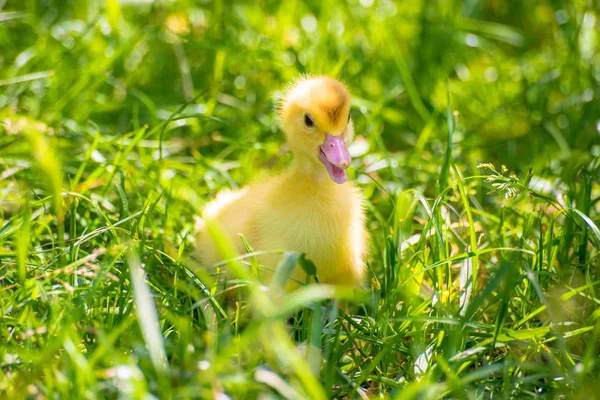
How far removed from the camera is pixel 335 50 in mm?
3826

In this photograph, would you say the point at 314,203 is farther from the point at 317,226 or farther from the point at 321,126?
the point at 321,126

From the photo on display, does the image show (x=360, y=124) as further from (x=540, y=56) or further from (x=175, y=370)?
(x=175, y=370)

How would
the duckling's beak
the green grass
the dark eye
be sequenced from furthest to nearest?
1. the dark eye
2. the duckling's beak
3. the green grass

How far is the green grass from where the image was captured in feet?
6.34

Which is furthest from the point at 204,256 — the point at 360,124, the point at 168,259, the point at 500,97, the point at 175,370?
the point at 500,97

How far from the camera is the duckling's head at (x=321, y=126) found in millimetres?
2512

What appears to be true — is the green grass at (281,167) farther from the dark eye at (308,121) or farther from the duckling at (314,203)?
the dark eye at (308,121)

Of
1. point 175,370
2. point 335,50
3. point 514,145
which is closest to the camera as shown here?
point 175,370

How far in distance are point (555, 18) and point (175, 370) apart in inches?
138

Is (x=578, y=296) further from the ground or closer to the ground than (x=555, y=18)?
closer to the ground

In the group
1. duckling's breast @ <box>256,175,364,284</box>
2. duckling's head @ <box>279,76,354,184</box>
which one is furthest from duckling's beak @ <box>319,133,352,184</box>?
duckling's breast @ <box>256,175,364,284</box>

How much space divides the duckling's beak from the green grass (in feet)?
0.73

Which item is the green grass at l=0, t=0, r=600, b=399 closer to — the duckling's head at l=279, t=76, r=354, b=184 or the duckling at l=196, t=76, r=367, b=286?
the duckling at l=196, t=76, r=367, b=286

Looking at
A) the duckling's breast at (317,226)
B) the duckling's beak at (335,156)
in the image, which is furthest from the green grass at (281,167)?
the duckling's beak at (335,156)
